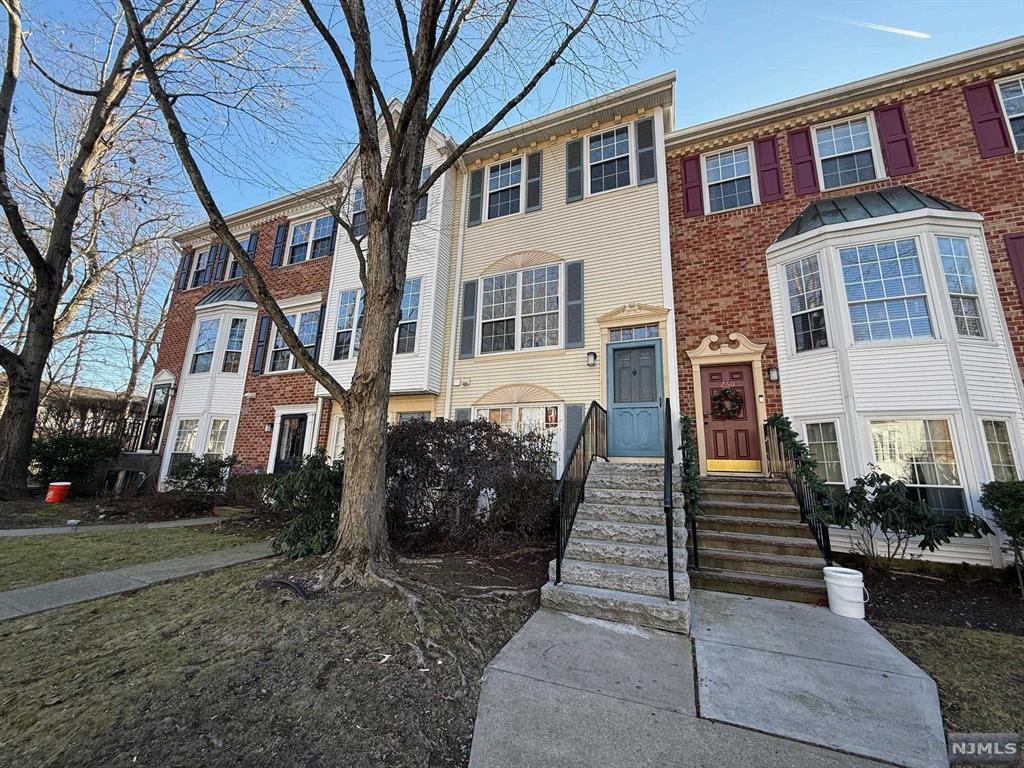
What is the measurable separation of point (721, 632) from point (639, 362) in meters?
5.18

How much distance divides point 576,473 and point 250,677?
393 cm

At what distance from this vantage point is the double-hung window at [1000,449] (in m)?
5.93

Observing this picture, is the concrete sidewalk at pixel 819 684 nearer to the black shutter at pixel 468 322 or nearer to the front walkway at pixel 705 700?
the front walkway at pixel 705 700

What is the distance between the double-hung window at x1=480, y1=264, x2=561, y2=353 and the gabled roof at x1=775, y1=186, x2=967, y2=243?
4471 millimetres

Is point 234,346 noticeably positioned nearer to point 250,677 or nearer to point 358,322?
point 358,322

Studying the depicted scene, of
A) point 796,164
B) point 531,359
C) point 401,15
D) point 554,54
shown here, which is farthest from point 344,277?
point 796,164

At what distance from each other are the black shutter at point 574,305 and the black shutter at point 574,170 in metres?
1.76

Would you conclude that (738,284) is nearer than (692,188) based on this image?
Yes

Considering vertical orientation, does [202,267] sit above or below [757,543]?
above

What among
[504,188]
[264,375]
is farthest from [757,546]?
[264,375]

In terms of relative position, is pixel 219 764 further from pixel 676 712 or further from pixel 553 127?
pixel 553 127

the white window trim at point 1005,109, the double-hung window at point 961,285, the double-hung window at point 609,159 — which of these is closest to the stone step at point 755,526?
the double-hung window at point 961,285

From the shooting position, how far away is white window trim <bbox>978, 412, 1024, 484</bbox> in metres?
5.86

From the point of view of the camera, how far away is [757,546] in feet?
16.9
